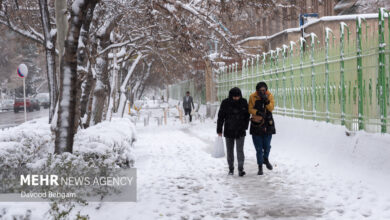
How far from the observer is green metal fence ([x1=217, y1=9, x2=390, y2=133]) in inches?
323

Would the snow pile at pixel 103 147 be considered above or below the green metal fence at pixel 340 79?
below

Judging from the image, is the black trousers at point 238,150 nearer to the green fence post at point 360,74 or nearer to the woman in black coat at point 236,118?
the woman in black coat at point 236,118

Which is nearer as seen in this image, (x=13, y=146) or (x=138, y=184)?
(x=13, y=146)

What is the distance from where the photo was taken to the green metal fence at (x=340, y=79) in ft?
26.9

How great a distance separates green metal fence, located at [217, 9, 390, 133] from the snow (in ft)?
1.23

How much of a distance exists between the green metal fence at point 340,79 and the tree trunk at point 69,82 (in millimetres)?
5021

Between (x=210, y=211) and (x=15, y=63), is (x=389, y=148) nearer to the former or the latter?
(x=210, y=211)

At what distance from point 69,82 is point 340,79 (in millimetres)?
5654

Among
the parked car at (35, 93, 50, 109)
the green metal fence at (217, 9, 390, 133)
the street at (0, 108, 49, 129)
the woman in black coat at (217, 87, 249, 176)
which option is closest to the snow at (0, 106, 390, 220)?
the green metal fence at (217, 9, 390, 133)

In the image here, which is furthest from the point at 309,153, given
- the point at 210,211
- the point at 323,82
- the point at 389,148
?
the point at 210,211

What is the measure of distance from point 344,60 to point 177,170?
4.15 m

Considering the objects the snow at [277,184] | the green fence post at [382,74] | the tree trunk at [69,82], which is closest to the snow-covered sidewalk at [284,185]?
the snow at [277,184]

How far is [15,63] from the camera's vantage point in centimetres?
6606

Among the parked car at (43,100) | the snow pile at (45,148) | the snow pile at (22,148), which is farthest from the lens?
the parked car at (43,100)
